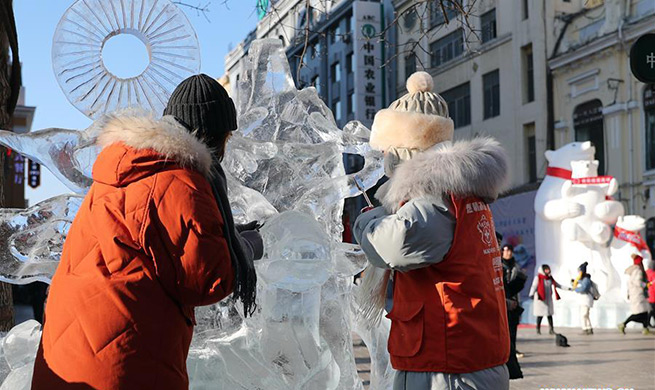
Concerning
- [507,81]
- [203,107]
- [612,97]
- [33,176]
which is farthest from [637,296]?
[33,176]

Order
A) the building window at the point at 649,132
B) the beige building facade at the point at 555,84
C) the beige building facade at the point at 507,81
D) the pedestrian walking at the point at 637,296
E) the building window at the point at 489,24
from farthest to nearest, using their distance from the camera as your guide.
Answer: the building window at the point at 489,24, the beige building facade at the point at 507,81, the beige building facade at the point at 555,84, the building window at the point at 649,132, the pedestrian walking at the point at 637,296

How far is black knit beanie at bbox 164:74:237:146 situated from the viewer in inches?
86.1

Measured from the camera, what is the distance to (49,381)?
196cm

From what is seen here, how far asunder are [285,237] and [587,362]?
23.7ft

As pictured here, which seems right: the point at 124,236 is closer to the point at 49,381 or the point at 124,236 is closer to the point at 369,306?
the point at 49,381

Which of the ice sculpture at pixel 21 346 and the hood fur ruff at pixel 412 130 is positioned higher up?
the hood fur ruff at pixel 412 130

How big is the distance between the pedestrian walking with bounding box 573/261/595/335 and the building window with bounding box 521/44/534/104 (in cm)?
1145

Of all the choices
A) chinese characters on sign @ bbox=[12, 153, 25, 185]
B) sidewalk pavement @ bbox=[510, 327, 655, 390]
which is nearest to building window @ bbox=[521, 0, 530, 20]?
sidewalk pavement @ bbox=[510, 327, 655, 390]

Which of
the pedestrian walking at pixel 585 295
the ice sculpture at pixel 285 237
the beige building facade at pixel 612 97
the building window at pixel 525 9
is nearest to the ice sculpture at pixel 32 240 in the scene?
the ice sculpture at pixel 285 237

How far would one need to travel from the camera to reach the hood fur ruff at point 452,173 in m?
2.61

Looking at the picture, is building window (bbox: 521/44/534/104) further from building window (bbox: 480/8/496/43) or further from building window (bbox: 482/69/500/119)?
building window (bbox: 480/8/496/43)

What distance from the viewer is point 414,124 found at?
2934 mm

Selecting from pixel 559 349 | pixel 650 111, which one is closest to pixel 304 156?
pixel 559 349

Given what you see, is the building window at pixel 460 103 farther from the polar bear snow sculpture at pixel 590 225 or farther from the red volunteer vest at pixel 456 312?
the red volunteer vest at pixel 456 312
